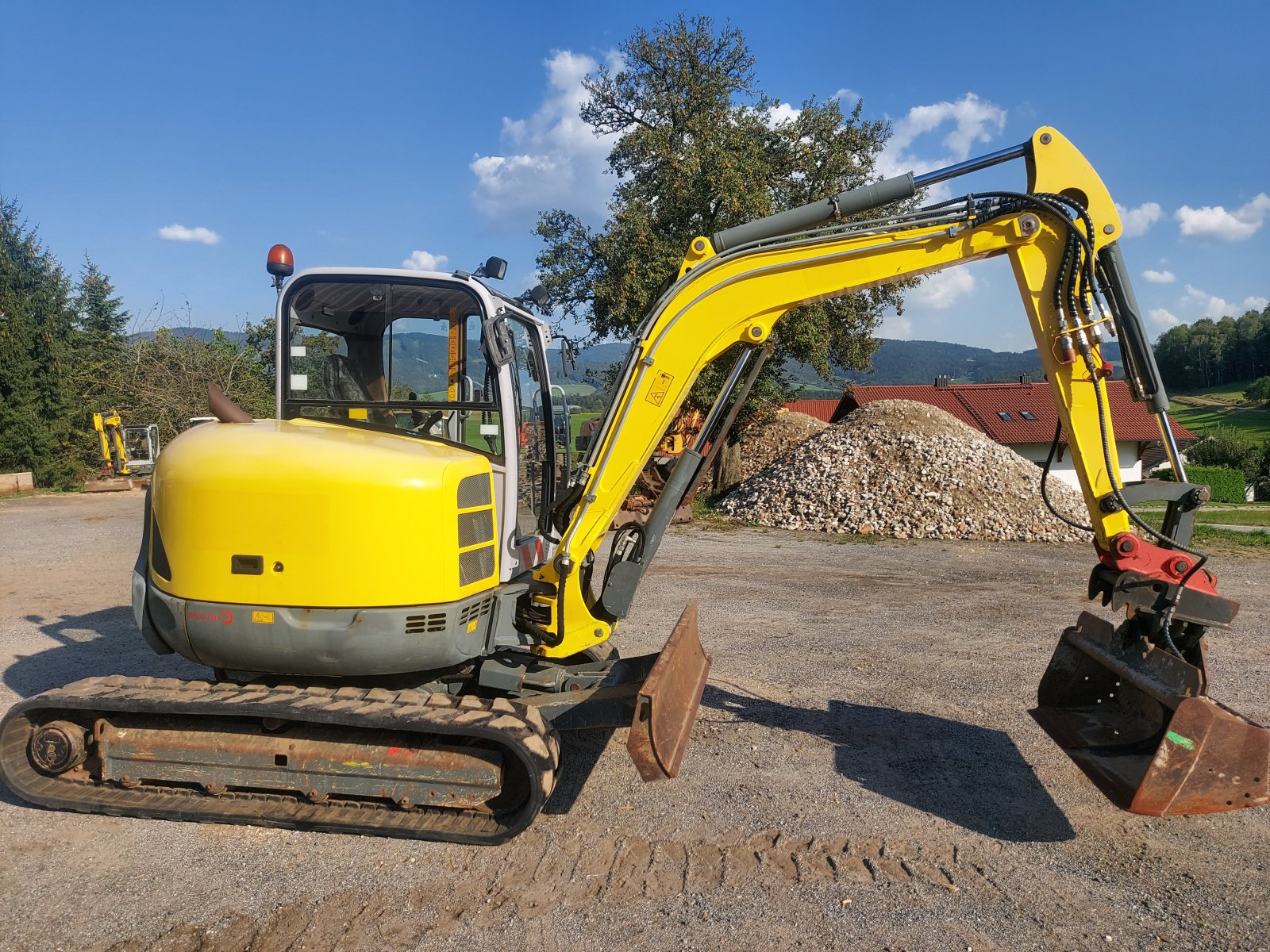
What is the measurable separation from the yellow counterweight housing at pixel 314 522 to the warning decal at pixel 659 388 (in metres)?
1.11

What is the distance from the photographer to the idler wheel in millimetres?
4465

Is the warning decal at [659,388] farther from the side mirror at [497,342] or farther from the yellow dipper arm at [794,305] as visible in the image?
the side mirror at [497,342]

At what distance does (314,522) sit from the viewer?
4168 mm

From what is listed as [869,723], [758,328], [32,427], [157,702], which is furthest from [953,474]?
[32,427]

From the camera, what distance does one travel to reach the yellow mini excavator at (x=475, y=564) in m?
4.17

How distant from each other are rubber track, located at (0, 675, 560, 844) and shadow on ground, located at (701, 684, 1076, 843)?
204 cm

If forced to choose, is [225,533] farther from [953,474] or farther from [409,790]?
[953,474]

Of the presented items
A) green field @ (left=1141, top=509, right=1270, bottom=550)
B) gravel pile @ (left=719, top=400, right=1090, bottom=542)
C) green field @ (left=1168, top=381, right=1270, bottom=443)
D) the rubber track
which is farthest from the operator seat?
green field @ (left=1168, top=381, right=1270, bottom=443)

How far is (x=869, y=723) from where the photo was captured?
5.79 m

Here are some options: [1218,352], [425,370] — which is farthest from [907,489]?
[1218,352]

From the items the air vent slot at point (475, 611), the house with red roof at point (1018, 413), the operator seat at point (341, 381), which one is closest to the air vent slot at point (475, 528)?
the air vent slot at point (475, 611)

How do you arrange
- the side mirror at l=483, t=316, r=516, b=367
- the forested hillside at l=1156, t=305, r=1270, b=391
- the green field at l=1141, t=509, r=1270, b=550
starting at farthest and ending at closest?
the forested hillside at l=1156, t=305, r=1270, b=391
the green field at l=1141, t=509, r=1270, b=550
the side mirror at l=483, t=316, r=516, b=367

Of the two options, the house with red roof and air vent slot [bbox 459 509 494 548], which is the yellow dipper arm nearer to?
air vent slot [bbox 459 509 494 548]

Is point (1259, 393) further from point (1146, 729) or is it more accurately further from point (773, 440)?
point (1146, 729)
